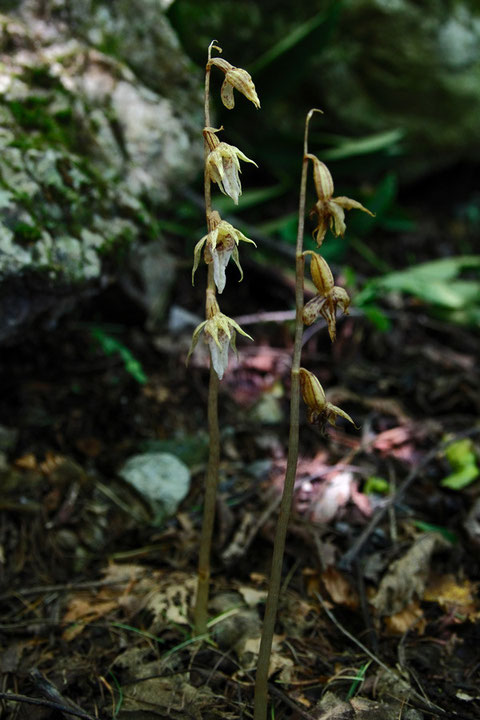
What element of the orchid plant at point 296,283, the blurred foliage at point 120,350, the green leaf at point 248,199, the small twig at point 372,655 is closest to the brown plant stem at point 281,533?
the orchid plant at point 296,283

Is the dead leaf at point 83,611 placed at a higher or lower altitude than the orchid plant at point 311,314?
lower

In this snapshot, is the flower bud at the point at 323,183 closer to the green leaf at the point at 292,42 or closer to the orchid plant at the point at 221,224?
the orchid plant at the point at 221,224

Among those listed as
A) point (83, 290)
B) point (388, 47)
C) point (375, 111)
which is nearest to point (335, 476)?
point (83, 290)

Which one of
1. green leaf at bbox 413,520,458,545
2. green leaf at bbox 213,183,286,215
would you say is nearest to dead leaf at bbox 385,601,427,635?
green leaf at bbox 413,520,458,545

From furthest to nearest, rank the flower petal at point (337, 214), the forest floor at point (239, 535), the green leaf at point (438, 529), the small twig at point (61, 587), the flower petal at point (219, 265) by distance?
the green leaf at point (438, 529)
the small twig at point (61, 587)
the forest floor at point (239, 535)
the flower petal at point (219, 265)
the flower petal at point (337, 214)

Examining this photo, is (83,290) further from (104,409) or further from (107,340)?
(104,409)

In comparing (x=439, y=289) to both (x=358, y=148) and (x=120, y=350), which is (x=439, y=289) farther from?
(x=120, y=350)

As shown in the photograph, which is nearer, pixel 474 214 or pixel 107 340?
pixel 107 340
